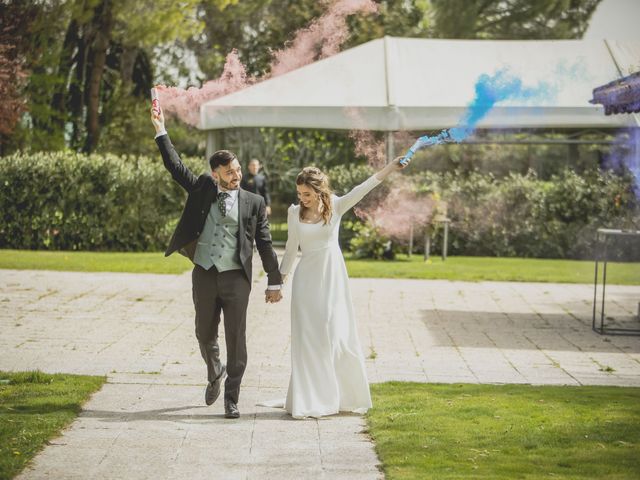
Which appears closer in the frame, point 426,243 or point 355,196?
point 355,196

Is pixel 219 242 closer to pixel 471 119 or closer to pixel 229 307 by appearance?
pixel 229 307

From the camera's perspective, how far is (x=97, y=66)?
25.0 meters

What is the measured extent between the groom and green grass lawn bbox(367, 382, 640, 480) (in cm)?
102

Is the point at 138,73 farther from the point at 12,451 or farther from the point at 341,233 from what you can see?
the point at 12,451

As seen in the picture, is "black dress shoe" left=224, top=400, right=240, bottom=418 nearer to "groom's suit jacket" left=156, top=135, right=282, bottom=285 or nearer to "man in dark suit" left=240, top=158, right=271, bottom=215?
"groom's suit jacket" left=156, top=135, right=282, bottom=285

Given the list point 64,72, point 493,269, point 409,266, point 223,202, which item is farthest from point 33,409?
point 64,72

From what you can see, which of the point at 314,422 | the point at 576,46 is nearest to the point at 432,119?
the point at 576,46

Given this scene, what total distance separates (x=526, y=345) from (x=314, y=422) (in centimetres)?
411

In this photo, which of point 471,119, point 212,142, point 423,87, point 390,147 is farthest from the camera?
point 212,142

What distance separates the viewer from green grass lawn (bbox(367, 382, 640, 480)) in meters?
5.77

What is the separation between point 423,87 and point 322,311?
11496mm

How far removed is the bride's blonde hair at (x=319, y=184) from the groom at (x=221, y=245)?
0.37 meters

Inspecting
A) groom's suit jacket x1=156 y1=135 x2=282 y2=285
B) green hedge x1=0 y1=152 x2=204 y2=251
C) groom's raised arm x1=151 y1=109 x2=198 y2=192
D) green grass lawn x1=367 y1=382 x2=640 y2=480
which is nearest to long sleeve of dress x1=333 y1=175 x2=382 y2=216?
groom's suit jacket x1=156 y1=135 x2=282 y2=285

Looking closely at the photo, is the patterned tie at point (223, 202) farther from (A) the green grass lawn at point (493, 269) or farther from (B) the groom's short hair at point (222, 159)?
(A) the green grass lawn at point (493, 269)
